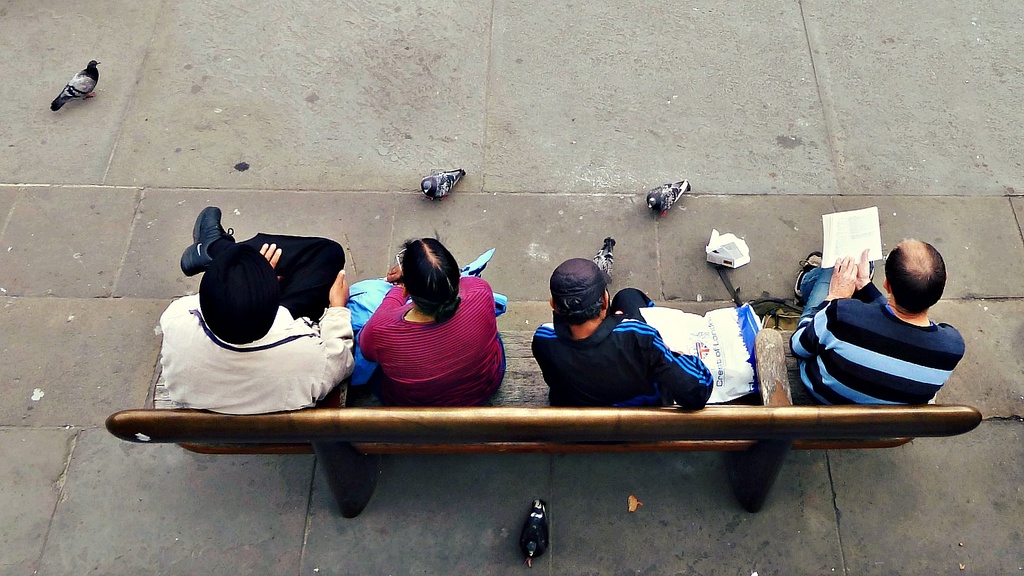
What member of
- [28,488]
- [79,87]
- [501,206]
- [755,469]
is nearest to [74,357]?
[28,488]

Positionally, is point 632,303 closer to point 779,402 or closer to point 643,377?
point 643,377

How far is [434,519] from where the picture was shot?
3.14m

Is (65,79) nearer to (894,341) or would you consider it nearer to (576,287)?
(576,287)

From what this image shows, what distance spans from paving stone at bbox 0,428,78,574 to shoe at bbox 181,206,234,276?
100 cm

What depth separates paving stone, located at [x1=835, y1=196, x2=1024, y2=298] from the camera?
391cm

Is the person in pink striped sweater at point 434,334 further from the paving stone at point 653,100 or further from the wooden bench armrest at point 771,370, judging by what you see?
the paving stone at point 653,100

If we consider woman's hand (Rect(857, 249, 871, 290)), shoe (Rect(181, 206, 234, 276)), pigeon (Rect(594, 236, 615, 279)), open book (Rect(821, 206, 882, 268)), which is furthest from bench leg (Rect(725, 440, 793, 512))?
shoe (Rect(181, 206, 234, 276))

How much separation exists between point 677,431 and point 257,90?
3.79 meters

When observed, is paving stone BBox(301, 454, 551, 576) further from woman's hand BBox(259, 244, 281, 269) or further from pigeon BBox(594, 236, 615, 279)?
pigeon BBox(594, 236, 615, 279)

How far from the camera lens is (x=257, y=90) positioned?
487cm

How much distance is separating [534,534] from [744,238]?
2091mm

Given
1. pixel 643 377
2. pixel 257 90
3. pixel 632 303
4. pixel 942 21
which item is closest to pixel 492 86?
pixel 257 90

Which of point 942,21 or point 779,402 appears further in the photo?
point 942,21

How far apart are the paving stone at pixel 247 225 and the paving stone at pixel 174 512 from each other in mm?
959
